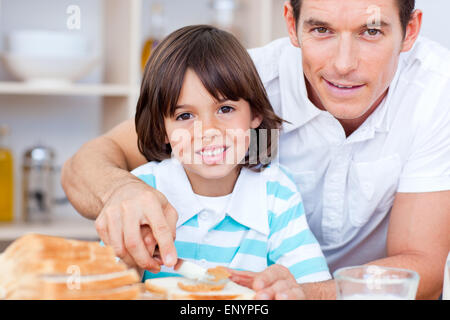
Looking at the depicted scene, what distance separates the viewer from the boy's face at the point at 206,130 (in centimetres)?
101

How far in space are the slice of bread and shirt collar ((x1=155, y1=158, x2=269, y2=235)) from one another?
0.34 metres

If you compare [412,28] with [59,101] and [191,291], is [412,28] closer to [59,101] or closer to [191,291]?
Result: [191,291]

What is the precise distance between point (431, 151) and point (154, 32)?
1274 millimetres

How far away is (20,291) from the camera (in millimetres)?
600

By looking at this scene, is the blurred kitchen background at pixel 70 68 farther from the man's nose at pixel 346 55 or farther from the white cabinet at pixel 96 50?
the man's nose at pixel 346 55

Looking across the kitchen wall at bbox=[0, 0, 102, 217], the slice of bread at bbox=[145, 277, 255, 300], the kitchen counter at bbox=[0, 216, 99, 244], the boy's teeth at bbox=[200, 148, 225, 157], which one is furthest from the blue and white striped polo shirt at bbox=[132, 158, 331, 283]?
the kitchen wall at bbox=[0, 0, 102, 217]

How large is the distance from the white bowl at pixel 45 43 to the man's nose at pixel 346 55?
1.19 metres

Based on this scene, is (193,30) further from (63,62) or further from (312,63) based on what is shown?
(63,62)

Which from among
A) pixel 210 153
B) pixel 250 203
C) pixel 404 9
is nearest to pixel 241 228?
pixel 250 203

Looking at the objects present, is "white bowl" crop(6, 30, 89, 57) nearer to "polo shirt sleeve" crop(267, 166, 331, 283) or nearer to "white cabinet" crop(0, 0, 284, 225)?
"white cabinet" crop(0, 0, 284, 225)

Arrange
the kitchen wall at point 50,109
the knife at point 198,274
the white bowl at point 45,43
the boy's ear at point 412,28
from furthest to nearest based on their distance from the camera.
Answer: the kitchen wall at point 50,109 → the white bowl at point 45,43 → the boy's ear at point 412,28 → the knife at point 198,274

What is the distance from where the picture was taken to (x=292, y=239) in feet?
3.48

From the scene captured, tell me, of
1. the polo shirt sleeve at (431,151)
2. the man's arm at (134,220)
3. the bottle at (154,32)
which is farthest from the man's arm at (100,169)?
the bottle at (154,32)

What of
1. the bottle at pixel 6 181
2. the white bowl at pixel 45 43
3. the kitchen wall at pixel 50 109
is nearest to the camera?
the white bowl at pixel 45 43
